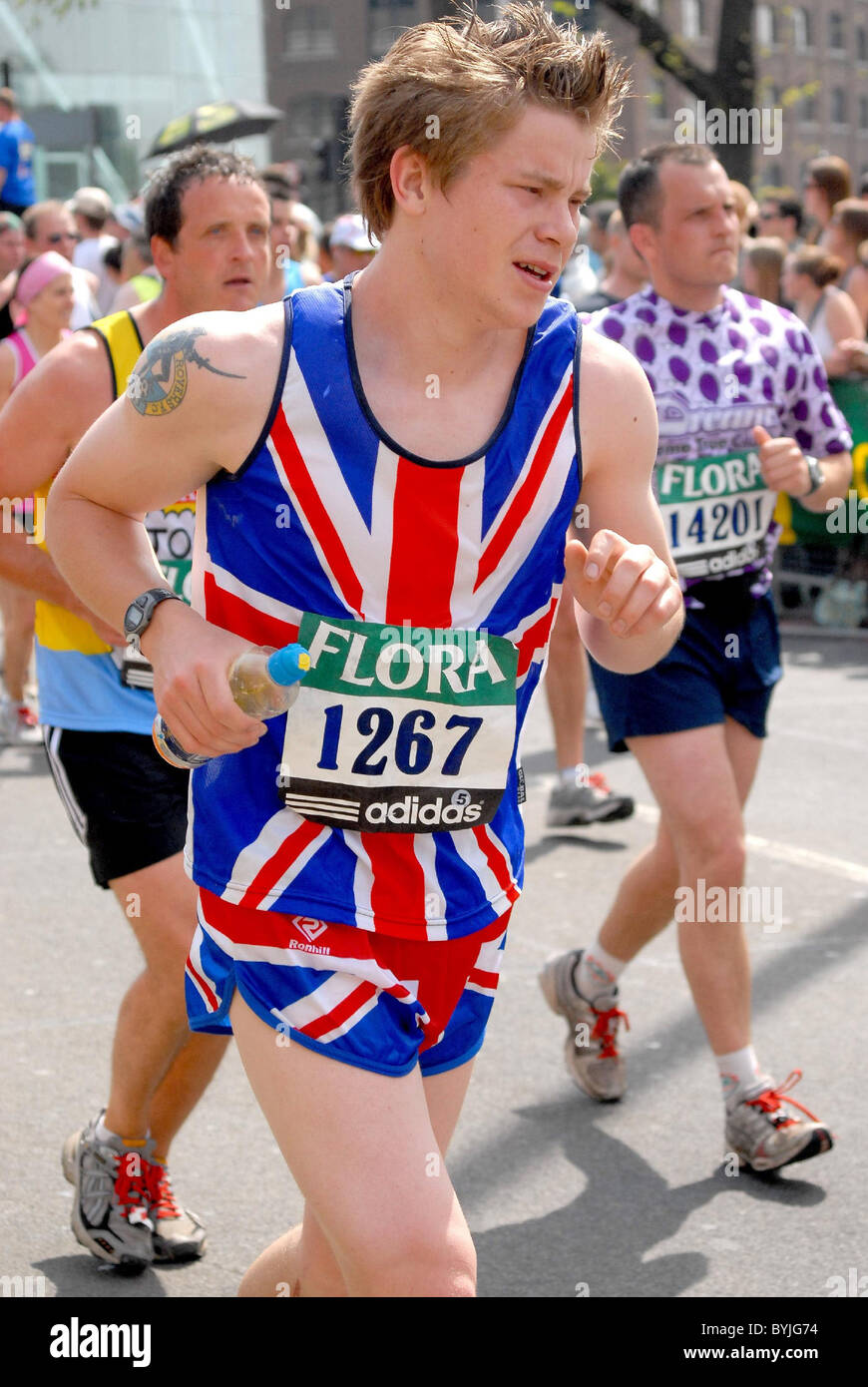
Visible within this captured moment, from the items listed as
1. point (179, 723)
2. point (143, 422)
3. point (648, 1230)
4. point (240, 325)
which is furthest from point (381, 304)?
point (648, 1230)

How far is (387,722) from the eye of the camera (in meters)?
2.56

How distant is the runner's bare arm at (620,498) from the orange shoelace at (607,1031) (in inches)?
82.4

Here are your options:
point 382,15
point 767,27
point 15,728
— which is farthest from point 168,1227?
point 767,27

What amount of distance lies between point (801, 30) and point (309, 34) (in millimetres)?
19167

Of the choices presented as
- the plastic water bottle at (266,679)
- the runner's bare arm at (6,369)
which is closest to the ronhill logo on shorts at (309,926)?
the plastic water bottle at (266,679)

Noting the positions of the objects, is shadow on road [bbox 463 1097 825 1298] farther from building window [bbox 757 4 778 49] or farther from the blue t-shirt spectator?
building window [bbox 757 4 778 49]

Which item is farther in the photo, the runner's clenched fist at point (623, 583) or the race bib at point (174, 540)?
the race bib at point (174, 540)

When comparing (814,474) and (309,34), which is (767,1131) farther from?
(309,34)

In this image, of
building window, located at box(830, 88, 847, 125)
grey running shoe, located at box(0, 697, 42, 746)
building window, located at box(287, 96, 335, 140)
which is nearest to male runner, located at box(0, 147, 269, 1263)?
grey running shoe, located at box(0, 697, 42, 746)

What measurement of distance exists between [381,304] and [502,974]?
331cm

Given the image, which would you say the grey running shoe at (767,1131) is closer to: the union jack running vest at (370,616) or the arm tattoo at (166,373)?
the union jack running vest at (370,616)
